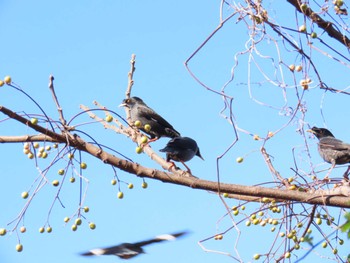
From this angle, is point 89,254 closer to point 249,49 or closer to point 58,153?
point 58,153

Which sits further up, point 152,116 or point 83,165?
point 152,116

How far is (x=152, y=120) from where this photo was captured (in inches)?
276

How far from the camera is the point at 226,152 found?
9.09ft

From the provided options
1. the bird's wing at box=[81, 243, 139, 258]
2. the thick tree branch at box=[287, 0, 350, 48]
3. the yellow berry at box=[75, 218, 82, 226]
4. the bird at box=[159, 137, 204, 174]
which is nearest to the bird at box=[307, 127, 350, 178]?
the bird at box=[159, 137, 204, 174]

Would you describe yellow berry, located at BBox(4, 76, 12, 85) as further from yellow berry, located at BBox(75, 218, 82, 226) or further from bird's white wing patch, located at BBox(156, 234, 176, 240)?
bird's white wing patch, located at BBox(156, 234, 176, 240)

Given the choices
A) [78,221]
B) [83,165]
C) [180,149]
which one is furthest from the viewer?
[180,149]

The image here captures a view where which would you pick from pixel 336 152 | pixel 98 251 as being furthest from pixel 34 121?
pixel 336 152

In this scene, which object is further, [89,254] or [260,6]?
[260,6]

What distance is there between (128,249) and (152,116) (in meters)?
4.45

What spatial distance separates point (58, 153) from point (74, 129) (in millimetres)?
141

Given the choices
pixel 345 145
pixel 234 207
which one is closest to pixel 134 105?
pixel 345 145

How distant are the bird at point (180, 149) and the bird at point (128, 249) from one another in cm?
301

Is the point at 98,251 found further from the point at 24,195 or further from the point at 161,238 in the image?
the point at 24,195

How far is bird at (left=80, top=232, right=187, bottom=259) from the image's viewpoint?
266 centimetres
